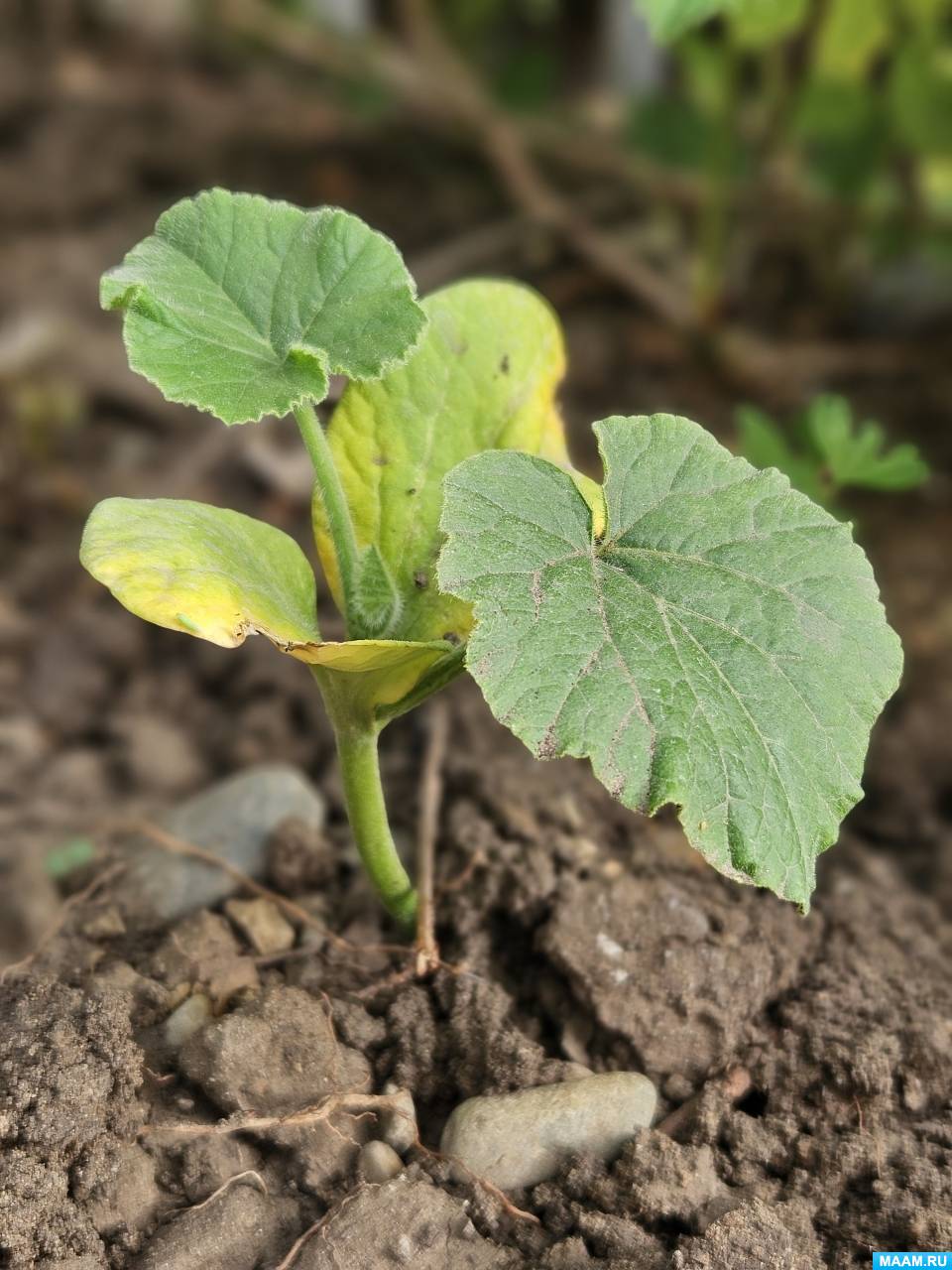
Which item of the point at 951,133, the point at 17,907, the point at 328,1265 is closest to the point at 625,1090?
the point at 328,1265

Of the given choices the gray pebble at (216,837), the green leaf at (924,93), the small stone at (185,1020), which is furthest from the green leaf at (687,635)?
the green leaf at (924,93)

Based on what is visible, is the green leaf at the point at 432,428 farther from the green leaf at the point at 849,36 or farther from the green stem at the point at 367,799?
the green leaf at the point at 849,36

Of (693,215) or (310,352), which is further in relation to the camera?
(693,215)

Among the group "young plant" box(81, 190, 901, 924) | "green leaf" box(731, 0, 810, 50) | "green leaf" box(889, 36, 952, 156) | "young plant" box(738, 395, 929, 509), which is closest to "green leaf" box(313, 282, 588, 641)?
"young plant" box(81, 190, 901, 924)

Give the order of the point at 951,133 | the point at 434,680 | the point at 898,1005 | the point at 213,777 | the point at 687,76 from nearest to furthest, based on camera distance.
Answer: the point at 434,680 < the point at 898,1005 < the point at 213,777 < the point at 951,133 < the point at 687,76

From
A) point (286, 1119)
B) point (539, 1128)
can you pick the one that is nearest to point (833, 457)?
point (539, 1128)

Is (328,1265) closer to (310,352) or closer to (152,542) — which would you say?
(152,542)

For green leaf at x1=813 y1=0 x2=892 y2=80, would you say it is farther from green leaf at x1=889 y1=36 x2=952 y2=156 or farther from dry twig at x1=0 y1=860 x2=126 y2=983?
dry twig at x1=0 y1=860 x2=126 y2=983
